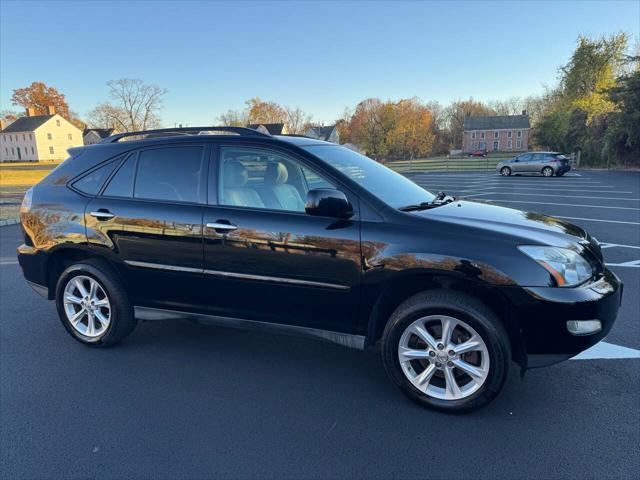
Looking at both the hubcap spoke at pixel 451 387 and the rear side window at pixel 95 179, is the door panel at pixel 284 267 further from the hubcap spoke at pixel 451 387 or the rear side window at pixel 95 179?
the rear side window at pixel 95 179

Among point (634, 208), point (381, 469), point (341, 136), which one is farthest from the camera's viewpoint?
point (341, 136)

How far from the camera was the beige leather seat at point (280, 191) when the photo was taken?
332 cm

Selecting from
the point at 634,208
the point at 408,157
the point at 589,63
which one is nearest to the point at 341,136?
the point at 408,157

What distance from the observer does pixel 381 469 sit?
2.46 metres

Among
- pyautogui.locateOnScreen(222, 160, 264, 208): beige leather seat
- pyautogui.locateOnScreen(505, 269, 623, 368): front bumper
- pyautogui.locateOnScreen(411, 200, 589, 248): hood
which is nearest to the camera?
pyautogui.locateOnScreen(505, 269, 623, 368): front bumper

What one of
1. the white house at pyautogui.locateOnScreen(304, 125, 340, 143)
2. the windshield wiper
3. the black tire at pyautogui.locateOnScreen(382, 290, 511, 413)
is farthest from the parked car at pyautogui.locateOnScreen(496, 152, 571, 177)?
the white house at pyautogui.locateOnScreen(304, 125, 340, 143)

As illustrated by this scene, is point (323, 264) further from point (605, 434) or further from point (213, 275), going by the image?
point (605, 434)

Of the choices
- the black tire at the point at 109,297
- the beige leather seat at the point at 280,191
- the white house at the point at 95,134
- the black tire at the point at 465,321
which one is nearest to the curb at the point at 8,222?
the black tire at the point at 109,297

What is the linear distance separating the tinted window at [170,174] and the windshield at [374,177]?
3.21ft

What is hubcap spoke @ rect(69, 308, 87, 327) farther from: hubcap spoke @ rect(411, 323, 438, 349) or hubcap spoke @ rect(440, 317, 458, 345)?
hubcap spoke @ rect(440, 317, 458, 345)

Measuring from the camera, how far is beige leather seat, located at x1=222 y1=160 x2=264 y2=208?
346 centimetres

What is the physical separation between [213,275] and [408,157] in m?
71.6

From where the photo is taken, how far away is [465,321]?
285cm

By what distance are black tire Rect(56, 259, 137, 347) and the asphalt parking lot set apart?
128 mm
